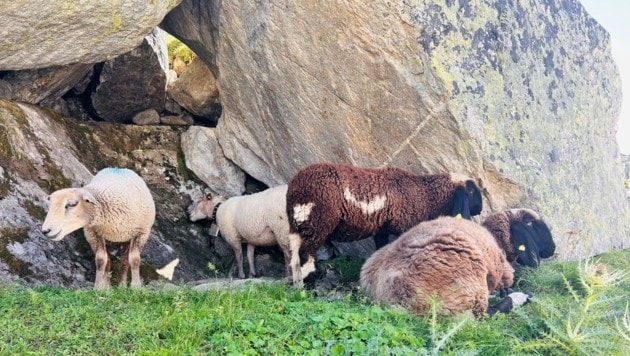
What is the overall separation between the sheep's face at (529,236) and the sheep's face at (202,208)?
4.70 meters

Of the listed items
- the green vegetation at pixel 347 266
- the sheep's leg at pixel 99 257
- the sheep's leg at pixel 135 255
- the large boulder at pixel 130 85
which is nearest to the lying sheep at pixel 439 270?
the green vegetation at pixel 347 266

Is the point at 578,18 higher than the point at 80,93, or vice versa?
the point at 578,18

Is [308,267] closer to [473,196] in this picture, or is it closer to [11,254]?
[473,196]

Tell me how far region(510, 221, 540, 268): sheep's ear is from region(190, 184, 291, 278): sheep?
315 cm

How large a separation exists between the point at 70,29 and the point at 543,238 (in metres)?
6.50

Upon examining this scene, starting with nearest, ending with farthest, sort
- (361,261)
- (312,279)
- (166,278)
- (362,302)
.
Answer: (362,302) → (312,279) → (166,278) → (361,261)

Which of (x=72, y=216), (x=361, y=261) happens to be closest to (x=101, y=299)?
(x=72, y=216)

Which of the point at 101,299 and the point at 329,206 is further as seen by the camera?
the point at 329,206

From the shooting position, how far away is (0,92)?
823 centimetres

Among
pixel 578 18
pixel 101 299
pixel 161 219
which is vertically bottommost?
pixel 161 219

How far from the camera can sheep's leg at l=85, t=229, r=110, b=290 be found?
22.7 ft

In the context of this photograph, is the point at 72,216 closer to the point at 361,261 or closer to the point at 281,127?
the point at 281,127

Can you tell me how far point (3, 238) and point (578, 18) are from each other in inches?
343

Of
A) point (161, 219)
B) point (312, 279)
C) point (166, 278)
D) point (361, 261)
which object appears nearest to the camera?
point (312, 279)
